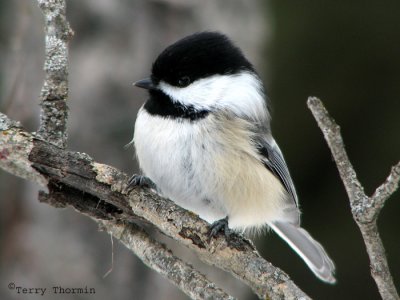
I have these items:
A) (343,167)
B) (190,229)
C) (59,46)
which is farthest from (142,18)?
(343,167)

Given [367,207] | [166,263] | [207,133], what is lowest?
[166,263]

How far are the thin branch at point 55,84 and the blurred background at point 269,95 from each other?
0.41m

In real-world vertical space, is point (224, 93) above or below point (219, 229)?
above

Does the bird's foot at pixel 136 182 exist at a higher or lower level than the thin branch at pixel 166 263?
higher

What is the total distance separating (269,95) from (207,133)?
1.70m

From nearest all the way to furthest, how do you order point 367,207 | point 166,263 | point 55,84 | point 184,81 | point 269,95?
point 367,207 < point 166,263 < point 55,84 < point 184,81 < point 269,95

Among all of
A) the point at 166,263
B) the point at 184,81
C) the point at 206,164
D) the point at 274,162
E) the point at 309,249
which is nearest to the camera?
the point at 166,263

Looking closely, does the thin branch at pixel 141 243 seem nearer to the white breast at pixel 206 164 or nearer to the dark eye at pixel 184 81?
the white breast at pixel 206 164

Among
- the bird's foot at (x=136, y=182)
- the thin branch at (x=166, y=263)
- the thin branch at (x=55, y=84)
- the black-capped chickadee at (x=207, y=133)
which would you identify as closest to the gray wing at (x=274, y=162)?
the black-capped chickadee at (x=207, y=133)

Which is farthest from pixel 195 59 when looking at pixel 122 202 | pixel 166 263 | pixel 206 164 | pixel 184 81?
pixel 166 263

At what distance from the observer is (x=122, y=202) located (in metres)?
2.01

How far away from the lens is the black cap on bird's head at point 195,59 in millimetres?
2447

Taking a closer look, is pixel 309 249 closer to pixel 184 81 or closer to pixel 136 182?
pixel 184 81

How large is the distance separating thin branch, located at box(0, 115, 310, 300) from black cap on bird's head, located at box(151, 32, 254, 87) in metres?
0.62
